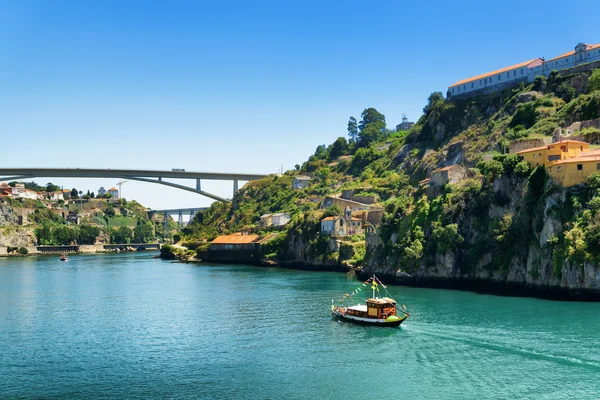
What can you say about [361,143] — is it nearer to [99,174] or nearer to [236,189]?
[236,189]

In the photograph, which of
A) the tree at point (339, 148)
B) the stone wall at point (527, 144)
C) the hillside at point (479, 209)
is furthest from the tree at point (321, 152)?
the stone wall at point (527, 144)

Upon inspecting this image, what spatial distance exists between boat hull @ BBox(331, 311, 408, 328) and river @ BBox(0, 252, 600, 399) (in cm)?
59

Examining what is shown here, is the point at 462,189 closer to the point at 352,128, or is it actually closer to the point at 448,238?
the point at 448,238

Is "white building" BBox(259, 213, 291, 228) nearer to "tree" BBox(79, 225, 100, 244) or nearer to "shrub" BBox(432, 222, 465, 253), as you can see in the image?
"shrub" BBox(432, 222, 465, 253)

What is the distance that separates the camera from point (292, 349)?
129ft

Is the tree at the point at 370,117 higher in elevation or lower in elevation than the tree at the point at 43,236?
higher

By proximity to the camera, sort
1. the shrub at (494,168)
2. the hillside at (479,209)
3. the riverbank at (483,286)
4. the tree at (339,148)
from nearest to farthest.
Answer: the riverbank at (483,286) < the hillside at (479,209) < the shrub at (494,168) < the tree at (339,148)

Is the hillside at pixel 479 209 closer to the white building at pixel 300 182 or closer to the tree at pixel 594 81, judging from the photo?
the tree at pixel 594 81

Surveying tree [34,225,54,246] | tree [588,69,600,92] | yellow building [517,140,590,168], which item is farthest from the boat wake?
tree [34,225,54,246]

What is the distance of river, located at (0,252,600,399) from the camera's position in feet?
103

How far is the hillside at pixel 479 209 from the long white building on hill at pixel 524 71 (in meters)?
3.29

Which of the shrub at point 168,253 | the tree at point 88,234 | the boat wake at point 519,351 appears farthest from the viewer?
the tree at point 88,234

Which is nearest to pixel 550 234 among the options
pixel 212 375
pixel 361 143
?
pixel 212 375

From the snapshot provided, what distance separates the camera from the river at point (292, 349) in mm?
31500
